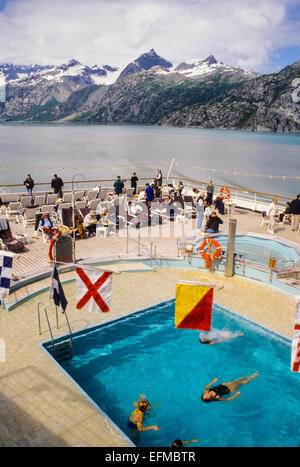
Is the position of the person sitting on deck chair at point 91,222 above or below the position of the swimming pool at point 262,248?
above

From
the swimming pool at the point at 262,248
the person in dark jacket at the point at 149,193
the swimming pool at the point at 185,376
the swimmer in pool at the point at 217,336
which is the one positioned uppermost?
the person in dark jacket at the point at 149,193

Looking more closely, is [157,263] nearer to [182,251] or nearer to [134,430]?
[182,251]

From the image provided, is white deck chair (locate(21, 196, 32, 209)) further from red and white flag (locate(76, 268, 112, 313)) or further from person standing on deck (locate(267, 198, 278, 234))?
red and white flag (locate(76, 268, 112, 313))

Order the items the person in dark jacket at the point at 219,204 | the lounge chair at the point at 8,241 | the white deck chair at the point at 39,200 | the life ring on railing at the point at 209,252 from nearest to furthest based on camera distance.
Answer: the life ring on railing at the point at 209,252, the lounge chair at the point at 8,241, the person in dark jacket at the point at 219,204, the white deck chair at the point at 39,200

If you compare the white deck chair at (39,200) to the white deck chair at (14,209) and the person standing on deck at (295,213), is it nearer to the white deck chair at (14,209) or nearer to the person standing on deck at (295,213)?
the white deck chair at (14,209)

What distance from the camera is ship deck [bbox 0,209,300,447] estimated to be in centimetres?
571

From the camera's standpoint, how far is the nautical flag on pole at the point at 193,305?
646cm

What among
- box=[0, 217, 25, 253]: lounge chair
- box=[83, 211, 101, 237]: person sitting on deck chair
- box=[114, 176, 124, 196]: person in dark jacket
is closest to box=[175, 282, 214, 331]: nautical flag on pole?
box=[0, 217, 25, 253]: lounge chair

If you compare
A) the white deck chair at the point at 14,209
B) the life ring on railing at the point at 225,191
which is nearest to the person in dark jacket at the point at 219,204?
the life ring on railing at the point at 225,191

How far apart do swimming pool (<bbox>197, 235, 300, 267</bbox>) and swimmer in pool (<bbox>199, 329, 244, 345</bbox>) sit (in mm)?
4718

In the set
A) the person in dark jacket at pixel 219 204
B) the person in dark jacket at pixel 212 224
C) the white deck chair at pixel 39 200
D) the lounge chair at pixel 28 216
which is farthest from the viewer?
the white deck chair at pixel 39 200

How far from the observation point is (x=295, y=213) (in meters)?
15.5

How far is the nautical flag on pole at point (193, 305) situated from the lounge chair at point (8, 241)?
26.7ft

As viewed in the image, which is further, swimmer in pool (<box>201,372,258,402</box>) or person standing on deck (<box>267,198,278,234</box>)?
person standing on deck (<box>267,198,278,234</box>)
